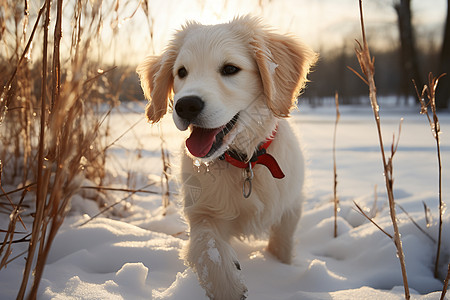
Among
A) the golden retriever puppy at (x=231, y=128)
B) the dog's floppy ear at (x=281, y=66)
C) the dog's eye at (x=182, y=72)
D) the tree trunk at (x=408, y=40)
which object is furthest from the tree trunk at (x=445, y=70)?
the dog's eye at (x=182, y=72)

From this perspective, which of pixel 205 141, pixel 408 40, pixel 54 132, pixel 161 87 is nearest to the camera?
pixel 54 132

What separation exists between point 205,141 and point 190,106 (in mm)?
220

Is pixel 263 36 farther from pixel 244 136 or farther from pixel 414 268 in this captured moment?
pixel 414 268

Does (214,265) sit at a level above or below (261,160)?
below

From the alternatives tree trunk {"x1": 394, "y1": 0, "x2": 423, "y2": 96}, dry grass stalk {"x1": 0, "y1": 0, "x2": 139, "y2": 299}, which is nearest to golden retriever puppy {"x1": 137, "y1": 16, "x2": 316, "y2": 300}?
dry grass stalk {"x1": 0, "y1": 0, "x2": 139, "y2": 299}

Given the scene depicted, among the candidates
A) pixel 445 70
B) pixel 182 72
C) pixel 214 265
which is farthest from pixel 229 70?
pixel 445 70

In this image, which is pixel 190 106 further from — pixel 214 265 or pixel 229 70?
pixel 214 265

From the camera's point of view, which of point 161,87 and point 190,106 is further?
point 161,87

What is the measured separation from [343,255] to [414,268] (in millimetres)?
441

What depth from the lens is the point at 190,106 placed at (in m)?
1.60

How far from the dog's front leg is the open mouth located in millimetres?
389

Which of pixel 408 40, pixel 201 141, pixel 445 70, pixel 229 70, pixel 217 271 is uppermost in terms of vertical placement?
pixel 408 40

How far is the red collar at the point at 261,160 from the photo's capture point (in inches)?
72.8

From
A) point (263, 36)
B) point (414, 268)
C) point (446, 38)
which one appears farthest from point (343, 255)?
point (446, 38)
